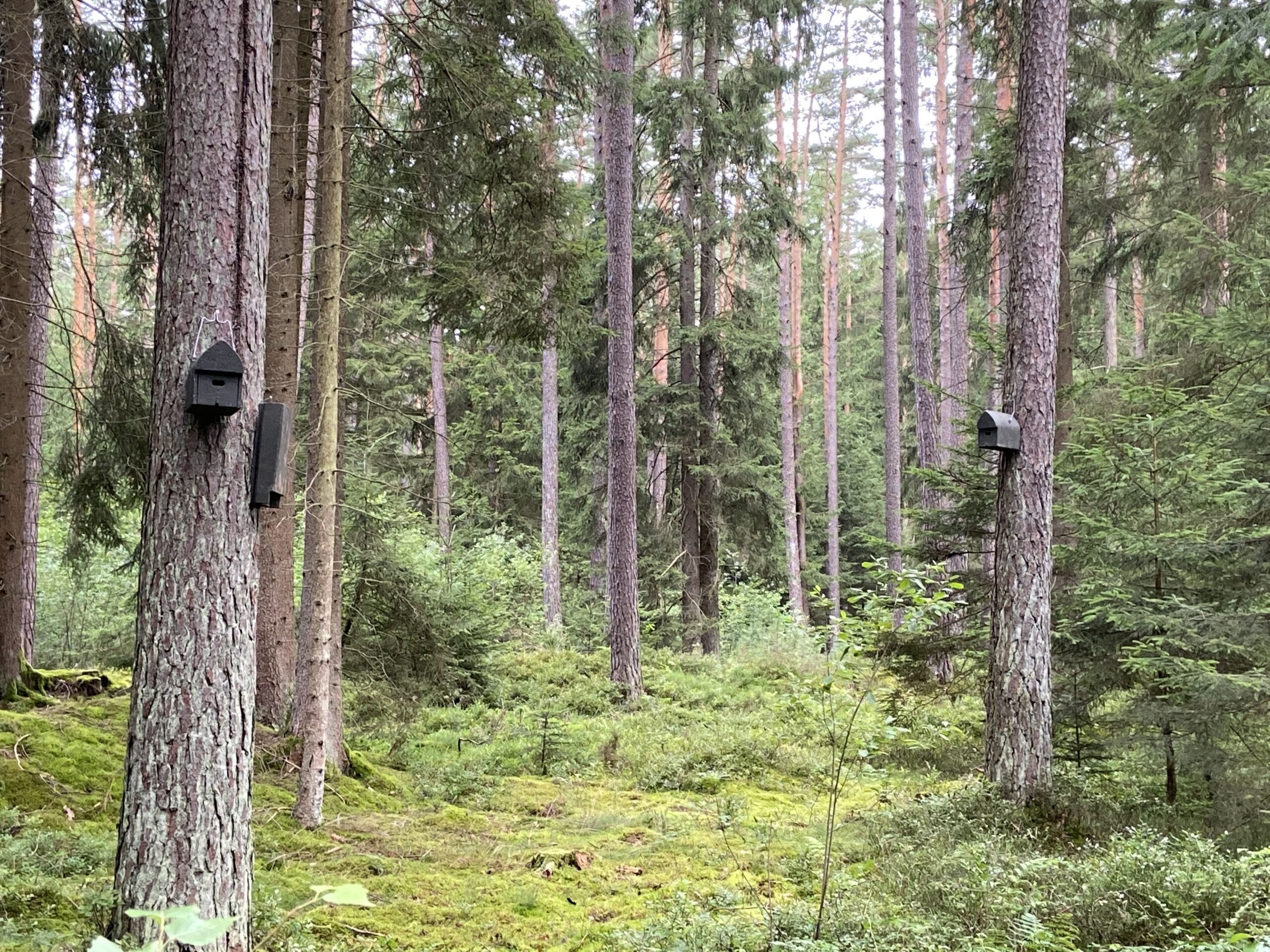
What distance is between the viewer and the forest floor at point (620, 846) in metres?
3.85

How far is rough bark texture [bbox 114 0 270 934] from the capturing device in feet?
10.5

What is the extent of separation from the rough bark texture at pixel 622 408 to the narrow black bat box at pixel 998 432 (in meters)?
5.81

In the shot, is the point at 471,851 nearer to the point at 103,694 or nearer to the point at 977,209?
the point at 103,694

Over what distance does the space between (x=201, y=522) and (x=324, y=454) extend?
2273mm

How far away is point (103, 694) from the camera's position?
708 centimetres

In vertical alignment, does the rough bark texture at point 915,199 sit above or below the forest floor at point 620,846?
above

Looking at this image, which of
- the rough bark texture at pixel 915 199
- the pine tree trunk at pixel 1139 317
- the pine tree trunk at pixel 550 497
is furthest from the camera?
the pine tree trunk at pixel 1139 317

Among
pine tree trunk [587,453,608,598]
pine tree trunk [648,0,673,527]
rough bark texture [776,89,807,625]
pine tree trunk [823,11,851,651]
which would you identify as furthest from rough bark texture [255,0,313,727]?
pine tree trunk [823,11,851,651]

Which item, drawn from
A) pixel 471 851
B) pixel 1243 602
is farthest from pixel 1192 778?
pixel 471 851

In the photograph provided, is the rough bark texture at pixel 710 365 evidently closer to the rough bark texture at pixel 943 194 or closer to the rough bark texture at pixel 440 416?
the rough bark texture at pixel 440 416

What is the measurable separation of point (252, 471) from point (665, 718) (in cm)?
769

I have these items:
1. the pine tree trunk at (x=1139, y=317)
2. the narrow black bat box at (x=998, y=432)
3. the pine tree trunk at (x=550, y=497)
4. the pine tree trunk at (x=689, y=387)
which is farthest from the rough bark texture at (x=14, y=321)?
the pine tree trunk at (x=1139, y=317)

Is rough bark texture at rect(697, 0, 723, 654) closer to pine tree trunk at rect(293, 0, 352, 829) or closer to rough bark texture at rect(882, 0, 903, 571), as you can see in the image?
rough bark texture at rect(882, 0, 903, 571)

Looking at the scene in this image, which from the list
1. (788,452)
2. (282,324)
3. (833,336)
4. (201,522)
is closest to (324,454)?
(282,324)
